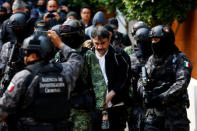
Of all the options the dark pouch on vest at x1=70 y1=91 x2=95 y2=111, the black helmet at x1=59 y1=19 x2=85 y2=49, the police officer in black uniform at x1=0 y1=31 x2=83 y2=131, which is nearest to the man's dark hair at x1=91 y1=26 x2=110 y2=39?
the black helmet at x1=59 y1=19 x2=85 y2=49

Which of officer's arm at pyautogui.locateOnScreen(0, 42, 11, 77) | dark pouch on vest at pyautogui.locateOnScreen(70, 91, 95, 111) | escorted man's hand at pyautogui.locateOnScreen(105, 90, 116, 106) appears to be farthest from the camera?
escorted man's hand at pyautogui.locateOnScreen(105, 90, 116, 106)

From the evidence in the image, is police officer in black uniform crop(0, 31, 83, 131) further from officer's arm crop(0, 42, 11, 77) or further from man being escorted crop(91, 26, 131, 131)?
man being escorted crop(91, 26, 131, 131)

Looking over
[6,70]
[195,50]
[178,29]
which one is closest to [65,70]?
[6,70]

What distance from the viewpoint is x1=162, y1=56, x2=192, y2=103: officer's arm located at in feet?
20.0

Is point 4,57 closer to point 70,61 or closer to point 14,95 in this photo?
point 70,61

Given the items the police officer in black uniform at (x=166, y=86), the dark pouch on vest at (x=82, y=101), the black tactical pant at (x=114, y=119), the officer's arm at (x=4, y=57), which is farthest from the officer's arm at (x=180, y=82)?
the officer's arm at (x=4, y=57)

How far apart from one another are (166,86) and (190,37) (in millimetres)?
5290

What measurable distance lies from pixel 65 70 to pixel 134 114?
7.61 ft

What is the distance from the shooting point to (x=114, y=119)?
6.58 metres

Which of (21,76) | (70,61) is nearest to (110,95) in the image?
(70,61)

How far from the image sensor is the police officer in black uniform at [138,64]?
22.5 feet

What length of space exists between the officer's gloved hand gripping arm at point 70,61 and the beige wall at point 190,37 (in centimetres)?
607

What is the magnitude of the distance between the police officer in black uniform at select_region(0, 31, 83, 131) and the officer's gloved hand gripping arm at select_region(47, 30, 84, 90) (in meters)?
0.08

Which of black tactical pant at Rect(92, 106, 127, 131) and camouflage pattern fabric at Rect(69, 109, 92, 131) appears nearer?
camouflage pattern fabric at Rect(69, 109, 92, 131)
